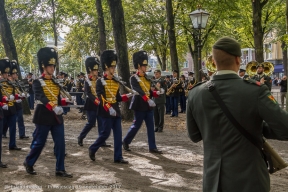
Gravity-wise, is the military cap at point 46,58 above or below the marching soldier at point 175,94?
above

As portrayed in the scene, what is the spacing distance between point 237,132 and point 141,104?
628cm

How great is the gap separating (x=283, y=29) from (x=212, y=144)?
103 feet

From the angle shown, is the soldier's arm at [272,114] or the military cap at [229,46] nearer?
the soldier's arm at [272,114]

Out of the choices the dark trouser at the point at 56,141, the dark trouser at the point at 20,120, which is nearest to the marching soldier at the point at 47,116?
the dark trouser at the point at 56,141

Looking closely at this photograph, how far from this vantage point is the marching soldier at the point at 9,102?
10.2m

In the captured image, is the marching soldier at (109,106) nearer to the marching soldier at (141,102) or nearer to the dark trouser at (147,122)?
the marching soldier at (141,102)

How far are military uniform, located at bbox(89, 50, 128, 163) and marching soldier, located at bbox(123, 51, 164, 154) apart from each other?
0.65 meters

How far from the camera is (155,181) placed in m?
7.07

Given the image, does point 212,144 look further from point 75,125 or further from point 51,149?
point 75,125

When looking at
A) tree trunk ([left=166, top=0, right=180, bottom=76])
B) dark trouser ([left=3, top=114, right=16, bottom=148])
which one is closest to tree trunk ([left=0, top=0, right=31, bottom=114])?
A: tree trunk ([left=166, top=0, right=180, bottom=76])

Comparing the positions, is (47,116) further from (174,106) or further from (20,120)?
(174,106)

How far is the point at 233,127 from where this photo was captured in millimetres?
3352

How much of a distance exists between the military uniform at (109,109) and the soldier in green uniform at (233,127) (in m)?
5.06

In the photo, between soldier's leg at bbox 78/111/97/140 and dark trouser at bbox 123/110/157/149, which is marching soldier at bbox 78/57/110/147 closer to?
soldier's leg at bbox 78/111/97/140
